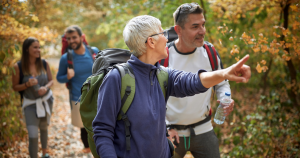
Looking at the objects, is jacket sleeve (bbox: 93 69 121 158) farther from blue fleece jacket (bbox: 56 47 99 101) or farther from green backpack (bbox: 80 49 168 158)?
blue fleece jacket (bbox: 56 47 99 101)

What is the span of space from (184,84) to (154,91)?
24 centimetres

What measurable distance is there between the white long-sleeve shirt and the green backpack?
0.67 m

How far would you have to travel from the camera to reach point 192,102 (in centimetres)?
279

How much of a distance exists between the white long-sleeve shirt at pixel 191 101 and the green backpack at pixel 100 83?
2.20ft

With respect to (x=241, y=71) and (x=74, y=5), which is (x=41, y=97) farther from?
(x=74, y=5)

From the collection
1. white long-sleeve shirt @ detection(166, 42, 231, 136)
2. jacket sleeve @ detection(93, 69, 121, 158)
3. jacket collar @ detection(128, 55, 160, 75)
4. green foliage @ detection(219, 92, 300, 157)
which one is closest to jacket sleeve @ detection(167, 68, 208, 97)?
jacket collar @ detection(128, 55, 160, 75)

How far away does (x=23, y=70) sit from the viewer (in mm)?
4535

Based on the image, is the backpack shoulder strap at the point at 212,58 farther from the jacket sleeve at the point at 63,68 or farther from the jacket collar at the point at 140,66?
the jacket sleeve at the point at 63,68

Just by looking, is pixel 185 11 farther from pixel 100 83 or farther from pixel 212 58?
pixel 100 83

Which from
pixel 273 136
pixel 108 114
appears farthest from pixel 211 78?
pixel 273 136

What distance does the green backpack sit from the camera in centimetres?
181

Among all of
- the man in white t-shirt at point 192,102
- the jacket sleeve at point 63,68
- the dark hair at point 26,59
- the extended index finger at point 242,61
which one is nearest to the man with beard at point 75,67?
the jacket sleeve at point 63,68

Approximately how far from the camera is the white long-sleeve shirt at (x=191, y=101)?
110 inches

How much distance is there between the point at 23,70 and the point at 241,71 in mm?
4037
